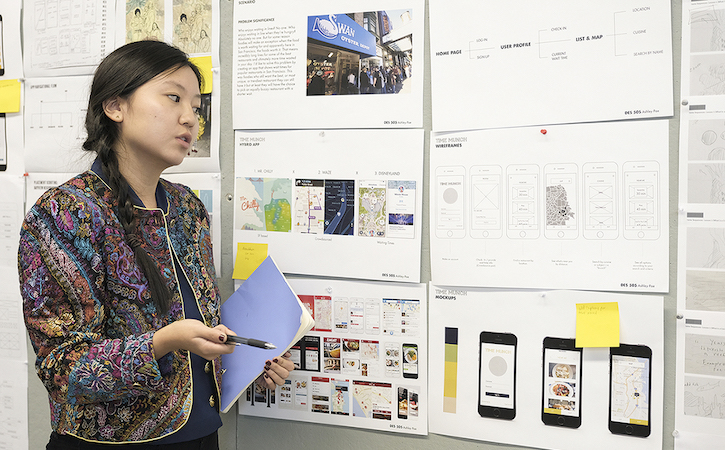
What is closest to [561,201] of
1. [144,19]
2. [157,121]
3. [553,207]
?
[553,207]

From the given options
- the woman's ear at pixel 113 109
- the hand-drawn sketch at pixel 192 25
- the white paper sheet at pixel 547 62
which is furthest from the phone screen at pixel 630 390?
the hand-drawn sketch at pixel 192 25

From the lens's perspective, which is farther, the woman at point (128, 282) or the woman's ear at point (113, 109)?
the woman's ear at point (113, 109)

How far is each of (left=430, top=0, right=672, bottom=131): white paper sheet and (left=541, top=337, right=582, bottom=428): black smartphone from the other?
472 mm

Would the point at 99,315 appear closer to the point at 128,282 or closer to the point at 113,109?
the point at 128,282

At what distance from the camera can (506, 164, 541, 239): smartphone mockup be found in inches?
39.7

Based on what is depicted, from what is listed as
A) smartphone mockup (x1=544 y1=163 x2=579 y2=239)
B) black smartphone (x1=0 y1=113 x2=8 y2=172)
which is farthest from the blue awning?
black smartphone (x1=0 y1=113 x2=8 y2=172)

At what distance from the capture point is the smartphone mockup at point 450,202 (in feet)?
3.45

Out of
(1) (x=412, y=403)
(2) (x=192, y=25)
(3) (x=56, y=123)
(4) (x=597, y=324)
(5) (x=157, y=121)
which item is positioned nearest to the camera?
(5) (x=157, y=121)

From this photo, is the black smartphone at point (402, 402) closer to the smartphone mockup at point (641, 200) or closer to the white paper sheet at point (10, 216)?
the smartphone mockup at point (641, 200)

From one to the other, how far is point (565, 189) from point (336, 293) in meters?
0.55

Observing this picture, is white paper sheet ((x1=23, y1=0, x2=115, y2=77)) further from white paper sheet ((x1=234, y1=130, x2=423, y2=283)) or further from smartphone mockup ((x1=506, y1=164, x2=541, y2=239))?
smartphone mockup ((x1=506, y1=164, x2=541, y2=239))

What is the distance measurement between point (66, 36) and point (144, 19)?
0.78 ft

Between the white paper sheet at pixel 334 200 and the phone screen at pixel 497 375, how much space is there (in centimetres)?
23

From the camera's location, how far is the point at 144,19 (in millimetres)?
1223
